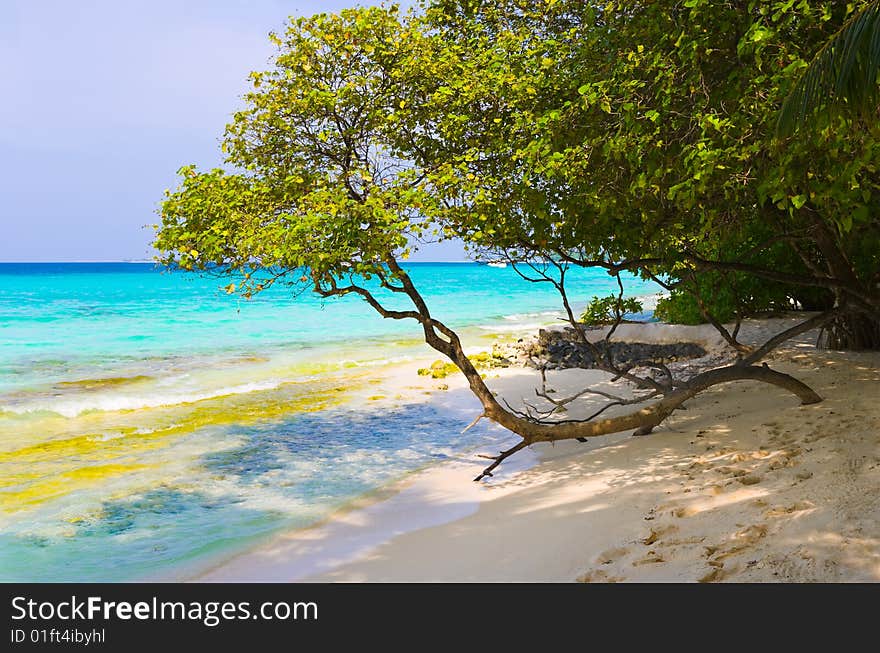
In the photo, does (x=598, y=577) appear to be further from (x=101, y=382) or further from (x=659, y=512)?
(x=101, y=382)

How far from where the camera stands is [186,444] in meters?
12.2

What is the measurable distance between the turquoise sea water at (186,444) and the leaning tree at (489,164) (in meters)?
1.23

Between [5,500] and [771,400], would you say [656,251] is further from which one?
[5,500]

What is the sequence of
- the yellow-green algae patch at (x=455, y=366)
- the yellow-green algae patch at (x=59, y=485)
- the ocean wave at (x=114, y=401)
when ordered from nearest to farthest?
the yellow-green algae patch at (x=59, y=485), the ocean wave at (x=114, y=401), the yellow-green algae patch at (x=455, y=366)

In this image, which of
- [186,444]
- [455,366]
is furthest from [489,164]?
[455,366]

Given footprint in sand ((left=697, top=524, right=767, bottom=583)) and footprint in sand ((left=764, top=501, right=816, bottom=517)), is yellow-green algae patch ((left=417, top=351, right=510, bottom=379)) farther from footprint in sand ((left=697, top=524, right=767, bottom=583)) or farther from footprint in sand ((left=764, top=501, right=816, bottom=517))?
footprint in sand ((left=697, top=524, right=767, bottom=583))

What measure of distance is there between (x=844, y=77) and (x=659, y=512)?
12.3 feet

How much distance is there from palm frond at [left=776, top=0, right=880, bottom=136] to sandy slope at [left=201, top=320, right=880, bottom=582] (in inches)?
115

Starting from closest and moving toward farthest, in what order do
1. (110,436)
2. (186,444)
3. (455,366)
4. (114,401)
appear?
(186,444) → (110,436) → (114,401) → (455,366)

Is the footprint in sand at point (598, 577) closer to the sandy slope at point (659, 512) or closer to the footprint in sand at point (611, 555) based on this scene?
the sandy slope at point (659, 512)

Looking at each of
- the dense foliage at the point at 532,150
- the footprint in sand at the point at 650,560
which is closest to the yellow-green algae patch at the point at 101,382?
the dense foliage at the point at 532,150

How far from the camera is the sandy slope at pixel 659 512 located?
5145 mm

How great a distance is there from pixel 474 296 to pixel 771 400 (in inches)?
2291
